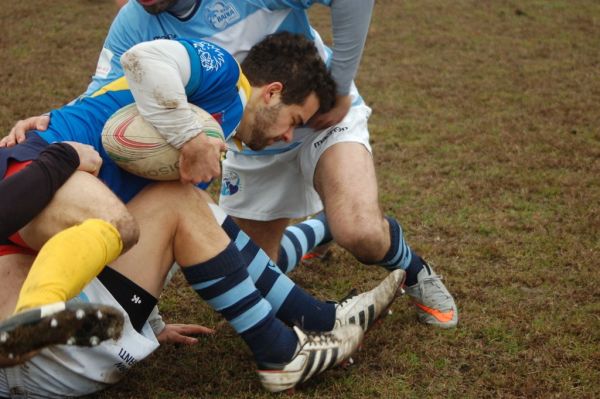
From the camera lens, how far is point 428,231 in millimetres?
4660

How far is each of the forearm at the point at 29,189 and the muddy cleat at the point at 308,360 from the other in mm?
962

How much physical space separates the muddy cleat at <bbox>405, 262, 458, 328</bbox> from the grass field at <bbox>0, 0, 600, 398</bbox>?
74mm

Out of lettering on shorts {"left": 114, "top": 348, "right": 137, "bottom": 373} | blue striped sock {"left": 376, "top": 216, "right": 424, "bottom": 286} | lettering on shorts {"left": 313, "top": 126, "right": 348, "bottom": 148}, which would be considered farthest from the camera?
lettering on shorts {"left": 313, "top": 126, "right": 348, "bottom": 148}

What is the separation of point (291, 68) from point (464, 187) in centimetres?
220

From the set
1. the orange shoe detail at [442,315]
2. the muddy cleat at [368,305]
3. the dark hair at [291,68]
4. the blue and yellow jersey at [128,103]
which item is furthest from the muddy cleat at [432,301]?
the blue and yellow jersey at [128,103]

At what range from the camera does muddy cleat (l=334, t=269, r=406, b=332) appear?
317 centimetres

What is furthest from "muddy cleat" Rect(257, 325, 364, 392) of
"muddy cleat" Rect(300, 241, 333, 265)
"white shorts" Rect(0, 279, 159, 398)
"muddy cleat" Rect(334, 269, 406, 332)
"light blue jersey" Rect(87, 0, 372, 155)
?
"muddy cleat" Rect(300, 241, 333, 265)

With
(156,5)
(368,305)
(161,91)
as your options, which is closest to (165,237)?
(161,91)

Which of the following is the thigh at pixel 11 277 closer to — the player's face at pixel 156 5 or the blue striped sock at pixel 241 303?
the blue striped sock at pixel 241 303

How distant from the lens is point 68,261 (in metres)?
2.23

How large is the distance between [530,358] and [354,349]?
71 centimetres

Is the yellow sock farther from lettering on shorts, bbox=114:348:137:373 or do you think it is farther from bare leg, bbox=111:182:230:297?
lettering on shorts, bbox=114:348:137:373

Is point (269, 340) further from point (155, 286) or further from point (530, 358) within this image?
point (530, 358)

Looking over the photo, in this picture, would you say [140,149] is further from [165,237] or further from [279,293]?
[279,293]
